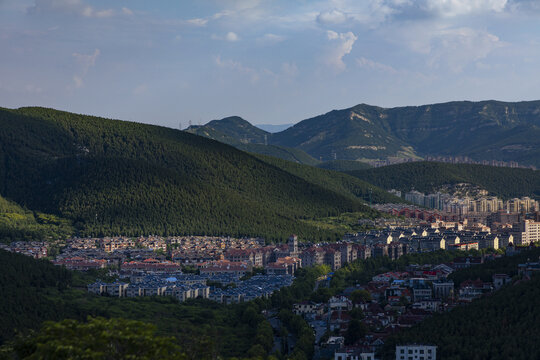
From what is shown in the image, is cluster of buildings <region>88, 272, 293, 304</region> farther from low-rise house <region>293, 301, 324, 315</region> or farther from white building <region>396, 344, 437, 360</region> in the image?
white building <region>396, 344, 437, 360</region>

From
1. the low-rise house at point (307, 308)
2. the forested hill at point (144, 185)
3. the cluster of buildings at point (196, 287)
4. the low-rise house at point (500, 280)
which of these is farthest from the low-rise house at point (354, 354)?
the forested hill at point (144, 185)

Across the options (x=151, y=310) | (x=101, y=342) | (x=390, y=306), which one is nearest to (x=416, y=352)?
(x=390, y=306)

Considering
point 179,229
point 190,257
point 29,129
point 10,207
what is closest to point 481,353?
point 190,257

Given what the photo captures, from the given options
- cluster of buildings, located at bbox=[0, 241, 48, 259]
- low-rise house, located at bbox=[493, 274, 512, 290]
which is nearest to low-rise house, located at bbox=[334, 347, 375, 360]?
low-rise house, located at bbox=[493, 274, 512, 290]

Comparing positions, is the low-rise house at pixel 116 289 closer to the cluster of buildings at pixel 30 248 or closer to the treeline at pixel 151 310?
the treeline at pixel 151 310

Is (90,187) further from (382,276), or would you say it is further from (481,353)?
(481,353)

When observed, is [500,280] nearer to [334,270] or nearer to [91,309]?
[91,309]
